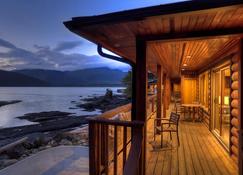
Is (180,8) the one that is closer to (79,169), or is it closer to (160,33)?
(160,33)

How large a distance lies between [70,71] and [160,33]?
7899cm

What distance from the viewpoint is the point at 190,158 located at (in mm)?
3943

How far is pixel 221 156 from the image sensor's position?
13.3 ft

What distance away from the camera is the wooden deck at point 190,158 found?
3.37 meters

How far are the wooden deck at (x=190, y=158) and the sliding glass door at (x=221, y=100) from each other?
0.29 metres

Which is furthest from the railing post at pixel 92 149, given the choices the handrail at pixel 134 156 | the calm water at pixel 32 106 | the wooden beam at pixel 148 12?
the calm water at pixel 32 106

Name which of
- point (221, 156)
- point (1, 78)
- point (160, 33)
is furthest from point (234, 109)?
point (1, 78)

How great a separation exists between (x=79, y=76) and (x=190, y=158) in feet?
260

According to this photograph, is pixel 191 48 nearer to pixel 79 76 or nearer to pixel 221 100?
pixel 221 100

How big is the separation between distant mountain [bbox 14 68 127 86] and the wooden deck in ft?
220

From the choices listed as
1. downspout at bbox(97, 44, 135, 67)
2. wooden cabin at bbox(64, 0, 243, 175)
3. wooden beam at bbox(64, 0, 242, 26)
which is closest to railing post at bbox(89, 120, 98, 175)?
wooden cabin at bbox(64, 0, 243, 175)

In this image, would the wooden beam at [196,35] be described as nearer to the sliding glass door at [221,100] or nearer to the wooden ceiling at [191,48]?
the wooden ceiling at [191,48]

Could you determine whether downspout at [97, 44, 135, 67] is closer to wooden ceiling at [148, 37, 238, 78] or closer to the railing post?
wooden ceiling at [148, 37, 238, 78]

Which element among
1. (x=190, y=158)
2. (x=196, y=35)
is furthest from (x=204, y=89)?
(x=196, y=35)
